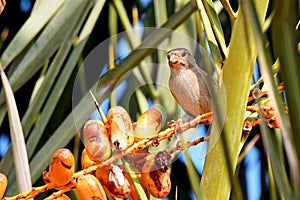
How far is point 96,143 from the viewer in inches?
18.8

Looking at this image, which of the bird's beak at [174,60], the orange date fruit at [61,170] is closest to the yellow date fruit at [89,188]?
the orange date fruit at [61,170]

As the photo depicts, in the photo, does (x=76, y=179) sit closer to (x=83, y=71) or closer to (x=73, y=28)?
(x=83, y=71)

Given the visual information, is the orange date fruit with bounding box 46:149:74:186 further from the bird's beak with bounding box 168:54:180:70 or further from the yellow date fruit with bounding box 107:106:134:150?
the bird's beak with bounding box 168:54:180:70

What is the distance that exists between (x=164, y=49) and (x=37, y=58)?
0.50 feet

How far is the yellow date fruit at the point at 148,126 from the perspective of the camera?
482 mm

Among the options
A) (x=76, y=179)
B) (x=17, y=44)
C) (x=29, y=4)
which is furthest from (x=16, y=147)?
(x=29, y=4)

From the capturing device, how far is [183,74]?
546mm

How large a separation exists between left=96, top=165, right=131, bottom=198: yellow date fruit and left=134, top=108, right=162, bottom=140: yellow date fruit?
0.03 meters

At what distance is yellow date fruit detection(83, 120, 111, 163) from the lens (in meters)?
0.48

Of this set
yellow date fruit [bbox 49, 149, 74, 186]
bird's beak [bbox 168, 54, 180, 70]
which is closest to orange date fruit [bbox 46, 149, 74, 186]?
yellow date fruit [bbox 49, 149, 74, 186]

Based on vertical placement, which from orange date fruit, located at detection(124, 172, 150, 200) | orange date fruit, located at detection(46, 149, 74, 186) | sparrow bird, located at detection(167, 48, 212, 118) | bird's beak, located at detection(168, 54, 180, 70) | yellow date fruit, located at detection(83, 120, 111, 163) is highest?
bird's beak, located at detection(168, 54, 180, 70)

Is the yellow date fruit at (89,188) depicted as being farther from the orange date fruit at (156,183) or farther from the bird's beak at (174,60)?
the bird's beak at (174,60)

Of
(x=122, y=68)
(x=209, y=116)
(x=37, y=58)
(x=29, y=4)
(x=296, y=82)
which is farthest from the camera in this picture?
(x=29, y=4)

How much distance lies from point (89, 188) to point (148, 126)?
0.20ft
